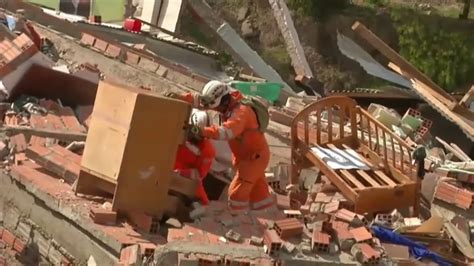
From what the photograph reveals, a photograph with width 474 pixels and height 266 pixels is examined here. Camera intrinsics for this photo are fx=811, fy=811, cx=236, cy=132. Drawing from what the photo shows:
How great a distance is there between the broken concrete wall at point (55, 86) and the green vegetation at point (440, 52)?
33.6 ft

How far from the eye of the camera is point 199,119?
20.6 feet

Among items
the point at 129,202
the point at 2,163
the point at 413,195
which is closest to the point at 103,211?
the point at 129,202

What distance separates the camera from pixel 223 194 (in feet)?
23.6

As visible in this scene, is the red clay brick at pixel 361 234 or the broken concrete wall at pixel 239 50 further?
the broken concrete wall at pixel 239 50

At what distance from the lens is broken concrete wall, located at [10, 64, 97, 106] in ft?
28.6

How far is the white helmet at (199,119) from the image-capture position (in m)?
6.25

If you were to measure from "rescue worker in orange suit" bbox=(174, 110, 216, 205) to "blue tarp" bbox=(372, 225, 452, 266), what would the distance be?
148 centimetres

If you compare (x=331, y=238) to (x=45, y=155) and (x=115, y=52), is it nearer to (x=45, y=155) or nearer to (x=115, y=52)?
(x=45, y=155)

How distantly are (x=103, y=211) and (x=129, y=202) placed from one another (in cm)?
20

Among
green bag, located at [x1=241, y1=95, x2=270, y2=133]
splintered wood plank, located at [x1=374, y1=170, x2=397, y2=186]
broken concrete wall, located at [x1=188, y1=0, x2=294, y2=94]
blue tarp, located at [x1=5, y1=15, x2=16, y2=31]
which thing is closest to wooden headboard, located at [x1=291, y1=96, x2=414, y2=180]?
splintered wood plank, located at [x1=374, y1=170, x2=397, y2=186]

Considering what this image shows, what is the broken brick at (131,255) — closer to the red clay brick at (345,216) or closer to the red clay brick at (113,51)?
the red clay brick at (345,216)

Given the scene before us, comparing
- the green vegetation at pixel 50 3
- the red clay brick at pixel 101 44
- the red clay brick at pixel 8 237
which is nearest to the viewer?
the red clay brick at pixel 8 237

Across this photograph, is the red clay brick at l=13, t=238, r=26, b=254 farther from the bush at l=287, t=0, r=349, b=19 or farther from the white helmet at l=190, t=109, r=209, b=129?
the bush at l=287, t=0, r=349, b=19

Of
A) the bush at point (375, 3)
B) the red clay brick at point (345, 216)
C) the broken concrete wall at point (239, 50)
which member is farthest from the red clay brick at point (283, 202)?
the bush at point (375, 3)
